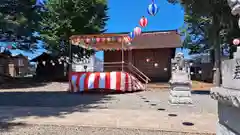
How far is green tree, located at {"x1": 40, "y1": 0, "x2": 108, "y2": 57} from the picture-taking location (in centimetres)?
2131

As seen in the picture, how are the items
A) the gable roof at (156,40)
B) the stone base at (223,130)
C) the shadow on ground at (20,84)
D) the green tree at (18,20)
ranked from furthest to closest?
the gable roof at (156,40), the shadow on ground at (20,84), the green tree at (18,20), the stone base at (223,130)

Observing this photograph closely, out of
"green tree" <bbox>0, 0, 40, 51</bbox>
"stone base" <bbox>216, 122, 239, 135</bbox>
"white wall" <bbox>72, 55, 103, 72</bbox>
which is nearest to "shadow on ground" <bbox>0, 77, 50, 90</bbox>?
"green tree" <bbox>0, 0, 40, 51</bbox>

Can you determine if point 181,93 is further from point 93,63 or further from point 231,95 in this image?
point 93,63

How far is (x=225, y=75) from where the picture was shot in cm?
339

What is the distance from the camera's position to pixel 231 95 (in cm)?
277

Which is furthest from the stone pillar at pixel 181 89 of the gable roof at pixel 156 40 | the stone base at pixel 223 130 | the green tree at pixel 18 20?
the green tree at pixel 18 20

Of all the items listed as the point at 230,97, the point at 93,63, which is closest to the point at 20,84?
the point at 93,63

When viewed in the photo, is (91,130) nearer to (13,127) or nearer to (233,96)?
(13,127)

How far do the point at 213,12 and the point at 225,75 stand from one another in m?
11.4

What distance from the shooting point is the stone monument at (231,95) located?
2.82 metres

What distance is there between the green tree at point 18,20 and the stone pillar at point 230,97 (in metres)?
14.6

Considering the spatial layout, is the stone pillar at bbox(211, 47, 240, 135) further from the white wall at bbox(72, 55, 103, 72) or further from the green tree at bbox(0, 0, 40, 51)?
the white wall at bbox(72, 55, 103, 72)

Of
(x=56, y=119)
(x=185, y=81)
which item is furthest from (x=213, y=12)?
(x=56, y=119)

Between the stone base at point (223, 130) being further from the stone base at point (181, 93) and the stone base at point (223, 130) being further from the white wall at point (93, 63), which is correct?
the white wall at point (93, 63)
